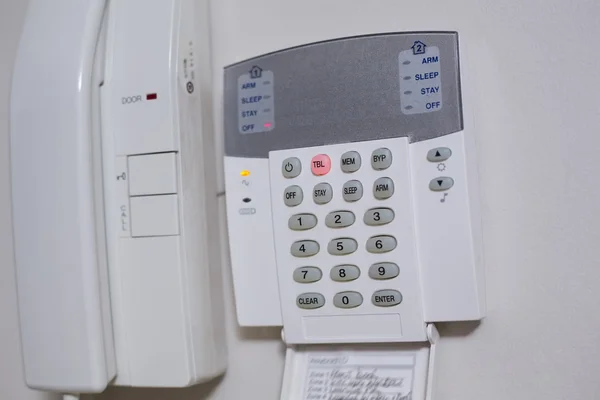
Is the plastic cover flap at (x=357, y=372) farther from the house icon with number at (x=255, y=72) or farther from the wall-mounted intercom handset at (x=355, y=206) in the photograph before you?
the house icon with number at (x=255, y=72)

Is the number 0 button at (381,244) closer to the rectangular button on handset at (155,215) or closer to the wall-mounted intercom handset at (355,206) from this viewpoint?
the wall-mounted intercom handset at (355,206)

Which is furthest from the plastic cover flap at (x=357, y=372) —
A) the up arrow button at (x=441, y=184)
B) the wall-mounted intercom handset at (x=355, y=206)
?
the up arrow button at (x=441, y=184)

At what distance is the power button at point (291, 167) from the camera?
490 mm

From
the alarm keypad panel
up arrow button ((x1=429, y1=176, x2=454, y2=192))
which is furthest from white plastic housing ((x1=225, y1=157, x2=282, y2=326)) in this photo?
up arrow button ((x1=429, y1=176, x2=454, y2=192))

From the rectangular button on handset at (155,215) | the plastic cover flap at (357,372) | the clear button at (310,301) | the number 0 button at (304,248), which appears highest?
the rectangular button on handset at (155,215)

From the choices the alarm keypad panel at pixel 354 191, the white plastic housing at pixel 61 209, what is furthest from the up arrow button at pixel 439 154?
the white plastic housing at pixel 61 209

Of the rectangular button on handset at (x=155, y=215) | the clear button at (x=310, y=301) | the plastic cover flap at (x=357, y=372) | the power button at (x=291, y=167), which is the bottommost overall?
the plastic cover flap at (x=357, y=372)

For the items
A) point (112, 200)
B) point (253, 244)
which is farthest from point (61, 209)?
point (253, 244)

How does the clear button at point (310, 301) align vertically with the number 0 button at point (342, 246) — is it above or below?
below

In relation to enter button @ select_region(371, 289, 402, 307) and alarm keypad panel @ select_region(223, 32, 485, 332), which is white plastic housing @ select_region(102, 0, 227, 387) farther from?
enter button @ select_region(371, 289, 402, 307)

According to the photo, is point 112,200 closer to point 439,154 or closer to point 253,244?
point 253,244

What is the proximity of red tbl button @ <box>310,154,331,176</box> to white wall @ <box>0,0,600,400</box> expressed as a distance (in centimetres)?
11

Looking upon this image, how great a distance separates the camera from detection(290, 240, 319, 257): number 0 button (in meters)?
0.48

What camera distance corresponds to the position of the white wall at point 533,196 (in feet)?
1.45
